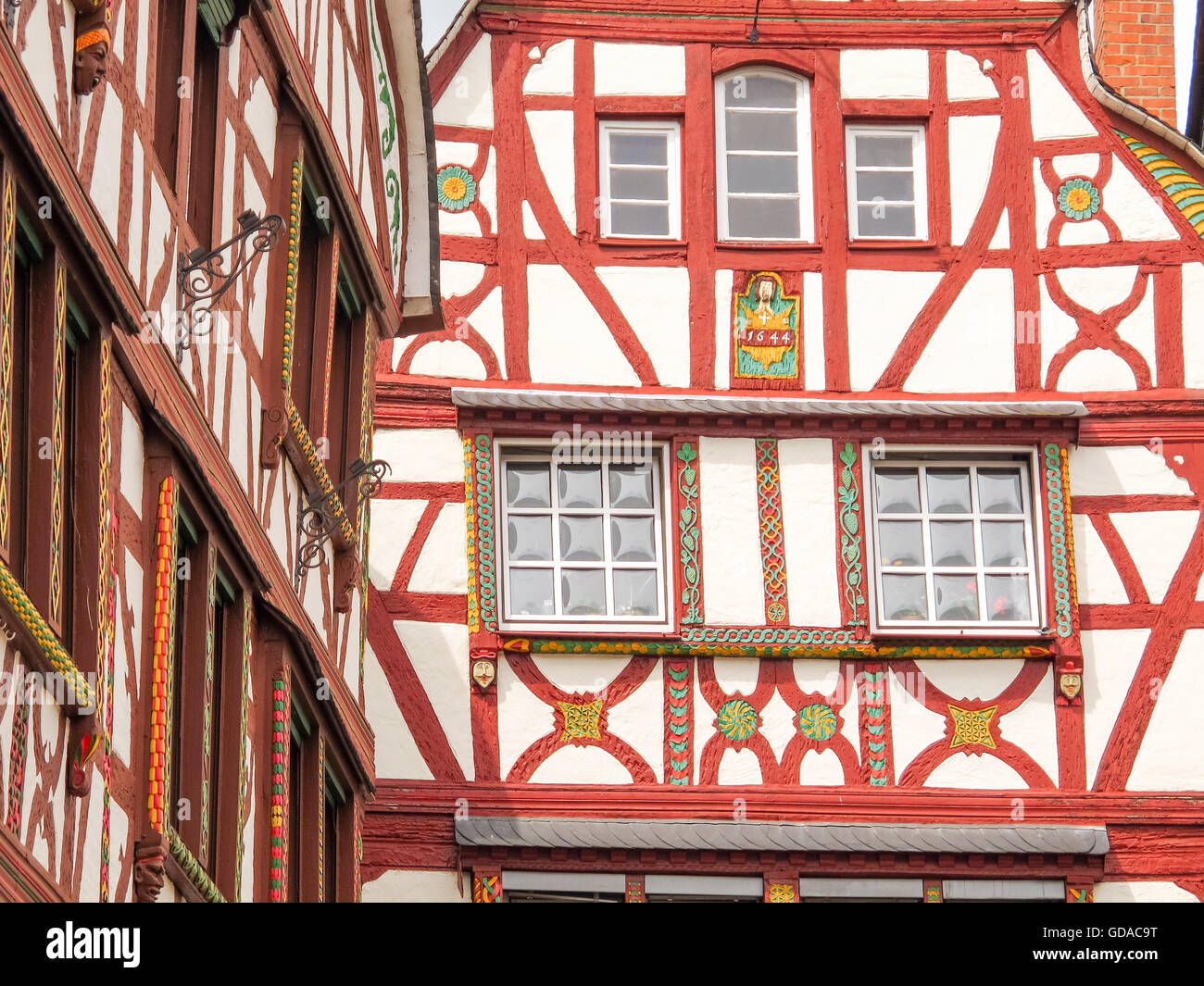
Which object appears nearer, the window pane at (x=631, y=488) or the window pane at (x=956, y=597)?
the window pane at (x=956, y=597)

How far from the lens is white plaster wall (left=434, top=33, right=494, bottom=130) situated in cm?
1856

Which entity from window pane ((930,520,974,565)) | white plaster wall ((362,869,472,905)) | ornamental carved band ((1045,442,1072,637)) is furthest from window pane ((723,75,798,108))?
white plaster wall ((362,869,472,905))

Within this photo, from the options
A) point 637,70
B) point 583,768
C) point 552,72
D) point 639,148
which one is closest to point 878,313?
point 639,148

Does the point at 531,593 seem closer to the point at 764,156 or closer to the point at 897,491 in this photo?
the point at 897,491

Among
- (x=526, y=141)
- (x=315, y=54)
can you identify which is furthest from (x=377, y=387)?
(x=315, y=54)

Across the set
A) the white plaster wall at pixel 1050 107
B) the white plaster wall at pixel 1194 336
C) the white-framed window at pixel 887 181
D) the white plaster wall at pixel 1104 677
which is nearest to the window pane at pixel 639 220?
the white-framed window at pixel 887 181

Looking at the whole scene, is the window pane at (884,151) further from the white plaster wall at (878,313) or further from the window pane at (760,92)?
the white plaster wall at (878,313)

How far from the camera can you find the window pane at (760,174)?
18719 mm

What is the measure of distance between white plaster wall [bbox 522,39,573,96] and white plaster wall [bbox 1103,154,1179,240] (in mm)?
3619

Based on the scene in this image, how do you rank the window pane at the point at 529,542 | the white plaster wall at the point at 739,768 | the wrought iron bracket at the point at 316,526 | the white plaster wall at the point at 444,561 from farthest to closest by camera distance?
the window pane at the point at 529,542
the white plaster wall at the point at 444,561
the white plaster wall at the point at 739,768
the wrought iron bracket at the point at 316,526

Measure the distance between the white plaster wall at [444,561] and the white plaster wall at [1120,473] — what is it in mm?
3881

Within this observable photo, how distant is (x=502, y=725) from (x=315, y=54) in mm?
5501
